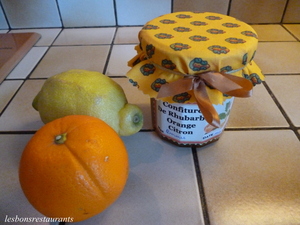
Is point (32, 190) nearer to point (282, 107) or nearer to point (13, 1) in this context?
point (282, 107)

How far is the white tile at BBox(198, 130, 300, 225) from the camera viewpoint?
30 centimetres

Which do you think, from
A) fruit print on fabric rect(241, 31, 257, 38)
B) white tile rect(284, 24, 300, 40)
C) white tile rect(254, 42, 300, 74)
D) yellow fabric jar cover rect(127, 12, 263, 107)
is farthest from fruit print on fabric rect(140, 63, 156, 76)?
white tile rect(284, 24, 300, 40)

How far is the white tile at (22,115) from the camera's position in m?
0.42

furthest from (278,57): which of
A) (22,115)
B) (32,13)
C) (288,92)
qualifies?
(32,13)

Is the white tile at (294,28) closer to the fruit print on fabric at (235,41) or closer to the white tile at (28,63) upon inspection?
the fruit print on fabric at (235,41)

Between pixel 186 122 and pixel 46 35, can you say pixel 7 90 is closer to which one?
pixel 46 35

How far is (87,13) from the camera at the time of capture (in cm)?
73

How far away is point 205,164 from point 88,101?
7.5 inches

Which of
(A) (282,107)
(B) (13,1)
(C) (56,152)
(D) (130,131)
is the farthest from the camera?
(B) (13,1)

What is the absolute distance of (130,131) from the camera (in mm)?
354

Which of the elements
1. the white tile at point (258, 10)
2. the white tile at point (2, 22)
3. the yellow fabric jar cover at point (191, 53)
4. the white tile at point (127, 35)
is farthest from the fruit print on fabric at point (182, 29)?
the white tile at point (2, 22)

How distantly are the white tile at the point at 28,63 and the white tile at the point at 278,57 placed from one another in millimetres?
542

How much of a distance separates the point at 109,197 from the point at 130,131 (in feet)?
0.38

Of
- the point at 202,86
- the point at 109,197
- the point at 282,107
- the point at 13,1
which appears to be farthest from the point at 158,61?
the point at 13,1
